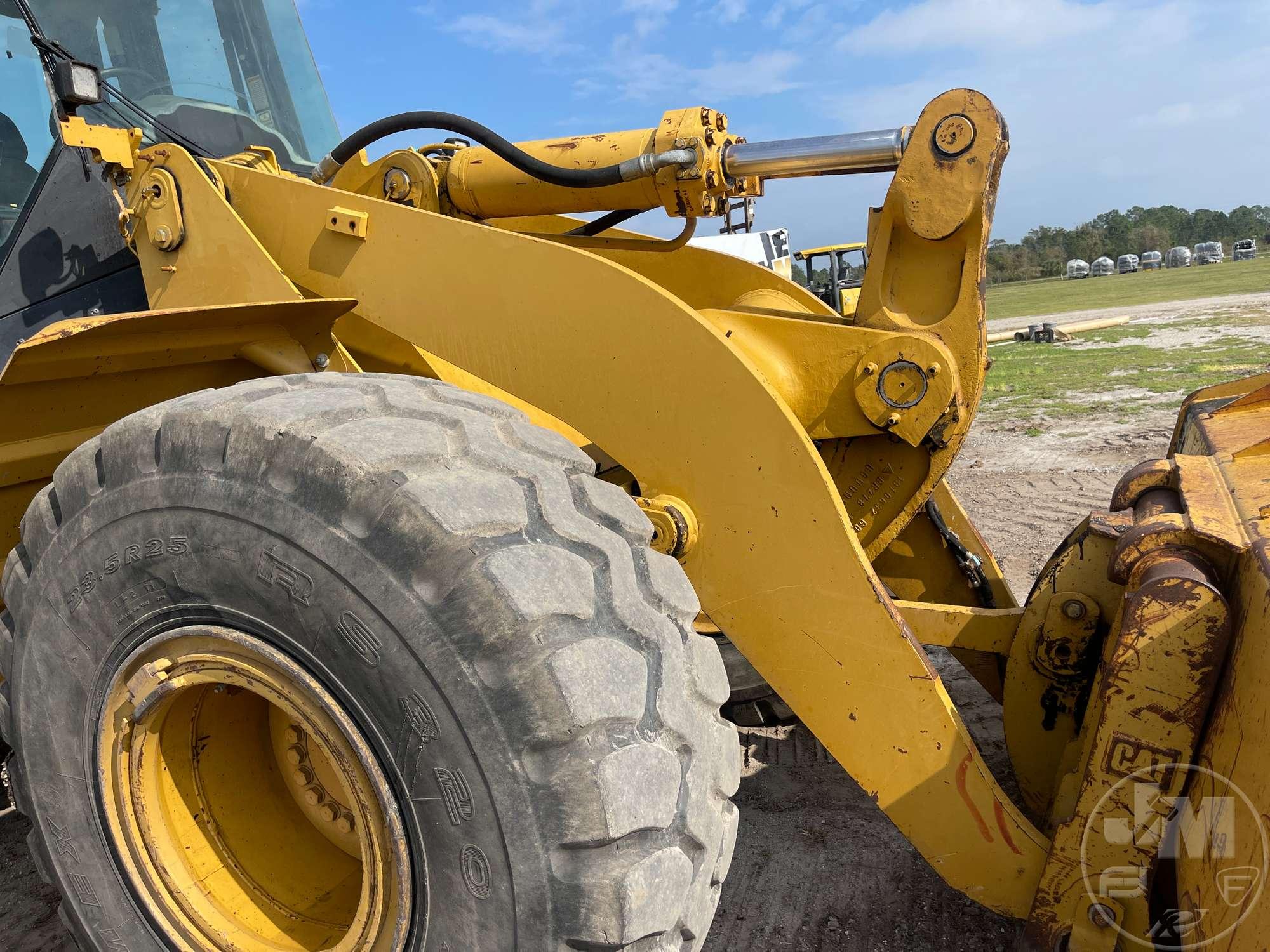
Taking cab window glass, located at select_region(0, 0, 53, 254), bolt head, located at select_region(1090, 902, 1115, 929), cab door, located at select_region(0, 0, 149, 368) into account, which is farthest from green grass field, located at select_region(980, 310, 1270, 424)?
cab window glass, located at select_region(0, 0, 53, 254)

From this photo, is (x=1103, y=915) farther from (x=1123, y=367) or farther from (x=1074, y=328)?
(x=1074, y=328)

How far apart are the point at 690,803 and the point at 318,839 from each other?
3.41 feet

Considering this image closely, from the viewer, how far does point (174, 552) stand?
1.74 m

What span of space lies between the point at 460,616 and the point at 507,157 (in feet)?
5.93

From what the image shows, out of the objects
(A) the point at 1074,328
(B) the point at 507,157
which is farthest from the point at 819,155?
(A) the point at 1074,328

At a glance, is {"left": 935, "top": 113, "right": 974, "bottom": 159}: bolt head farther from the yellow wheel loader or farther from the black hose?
the black hose

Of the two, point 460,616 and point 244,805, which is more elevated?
point 460,616

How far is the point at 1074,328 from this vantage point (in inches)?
759

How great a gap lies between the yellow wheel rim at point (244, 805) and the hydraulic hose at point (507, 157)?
5.57ft

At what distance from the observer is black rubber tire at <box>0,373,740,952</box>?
4.76ft

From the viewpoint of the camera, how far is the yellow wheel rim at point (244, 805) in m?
1.63

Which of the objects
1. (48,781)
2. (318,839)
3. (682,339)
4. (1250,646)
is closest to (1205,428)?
(1250,646)

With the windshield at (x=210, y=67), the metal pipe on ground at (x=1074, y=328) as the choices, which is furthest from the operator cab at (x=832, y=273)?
the windshield at (x=210, y=67)

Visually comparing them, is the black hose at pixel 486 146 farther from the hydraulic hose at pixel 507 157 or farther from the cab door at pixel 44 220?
the cab door at pixel 44 220
